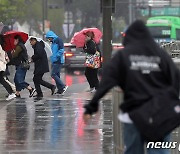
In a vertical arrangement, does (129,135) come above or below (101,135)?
Result: above

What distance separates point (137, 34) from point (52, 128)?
20.2ft

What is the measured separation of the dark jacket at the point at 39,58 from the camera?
1772 centimetres

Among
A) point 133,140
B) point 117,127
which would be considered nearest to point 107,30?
point 117,127

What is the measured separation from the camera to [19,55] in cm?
1781

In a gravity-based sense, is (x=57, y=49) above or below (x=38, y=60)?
above

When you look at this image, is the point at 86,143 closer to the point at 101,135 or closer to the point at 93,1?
the point at 101,135

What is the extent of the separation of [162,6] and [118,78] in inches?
3385

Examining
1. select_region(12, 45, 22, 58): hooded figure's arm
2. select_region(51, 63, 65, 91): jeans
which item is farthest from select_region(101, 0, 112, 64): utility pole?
select_region(12, 45, 22, 58): hooded figure's arm

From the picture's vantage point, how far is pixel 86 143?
1081cm

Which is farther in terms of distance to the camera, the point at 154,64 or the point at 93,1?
the point at 93,1

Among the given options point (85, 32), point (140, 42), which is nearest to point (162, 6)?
point (85, 32)

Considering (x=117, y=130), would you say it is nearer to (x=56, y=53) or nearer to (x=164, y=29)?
(x=56, y=53)

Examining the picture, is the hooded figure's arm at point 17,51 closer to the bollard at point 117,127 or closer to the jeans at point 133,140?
the bollard at point 117,127

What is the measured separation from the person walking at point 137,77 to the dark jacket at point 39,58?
11155mm
